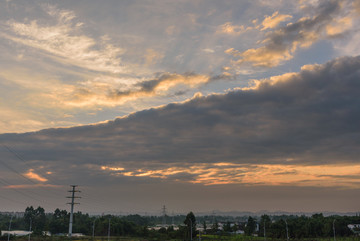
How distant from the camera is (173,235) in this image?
154 meters

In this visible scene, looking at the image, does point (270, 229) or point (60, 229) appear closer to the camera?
point (270, 229)

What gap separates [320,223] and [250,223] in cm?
3978

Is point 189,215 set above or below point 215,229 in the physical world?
above

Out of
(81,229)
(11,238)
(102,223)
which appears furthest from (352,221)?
(11,238)

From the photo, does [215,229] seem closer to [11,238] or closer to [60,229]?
[60,229]

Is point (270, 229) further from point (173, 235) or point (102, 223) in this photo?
point (102, 223)

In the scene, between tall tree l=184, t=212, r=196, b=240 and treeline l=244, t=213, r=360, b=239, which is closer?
tall tree l=184, t=212, r=196, b=240

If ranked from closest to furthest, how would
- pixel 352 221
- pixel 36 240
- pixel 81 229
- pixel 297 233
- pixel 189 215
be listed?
pixel 36 240, pixel 189 215, pixel 297 233, pixel 352 221, pixel 81 229

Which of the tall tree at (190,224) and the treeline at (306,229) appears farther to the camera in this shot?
the treeline at (306,229)

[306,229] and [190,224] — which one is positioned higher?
[190,224]

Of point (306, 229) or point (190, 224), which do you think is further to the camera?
point (306, 229)

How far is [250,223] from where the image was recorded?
621 feet

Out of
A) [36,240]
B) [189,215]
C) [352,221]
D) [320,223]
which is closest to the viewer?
[36,240]

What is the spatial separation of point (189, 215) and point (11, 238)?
7173 centimetres
